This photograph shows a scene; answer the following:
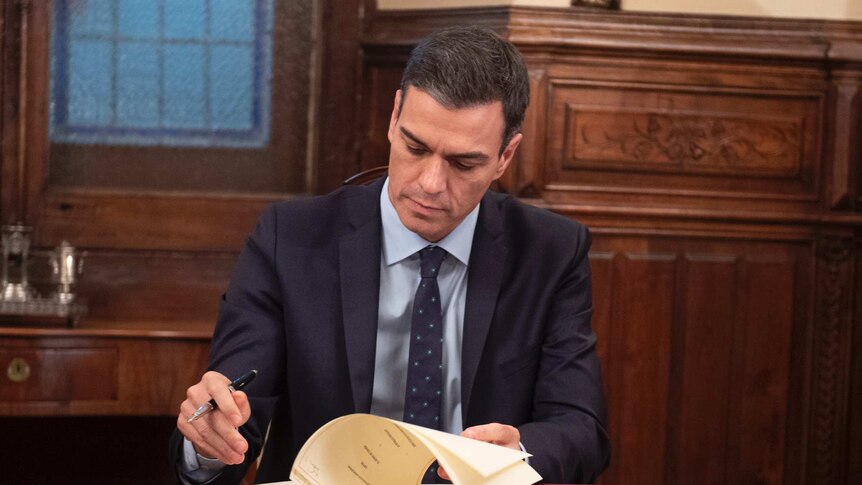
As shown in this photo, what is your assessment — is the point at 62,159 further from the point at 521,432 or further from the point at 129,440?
the point at 521,432

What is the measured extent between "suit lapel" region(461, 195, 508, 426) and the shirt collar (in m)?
0.02

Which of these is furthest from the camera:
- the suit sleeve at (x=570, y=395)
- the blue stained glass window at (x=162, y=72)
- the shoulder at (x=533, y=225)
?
the blue stained glass window at (x=162, y=72)

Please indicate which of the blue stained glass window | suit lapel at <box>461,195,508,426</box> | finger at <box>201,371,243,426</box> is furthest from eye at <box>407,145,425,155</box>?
the blue stained glass window

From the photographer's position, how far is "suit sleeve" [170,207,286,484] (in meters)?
2.00

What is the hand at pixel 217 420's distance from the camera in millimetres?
1645

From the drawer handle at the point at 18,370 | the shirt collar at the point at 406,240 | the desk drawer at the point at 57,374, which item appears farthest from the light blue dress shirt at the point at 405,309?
the drawer handle at the point at 18,370

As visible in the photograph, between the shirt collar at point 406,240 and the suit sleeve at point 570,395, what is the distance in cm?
21

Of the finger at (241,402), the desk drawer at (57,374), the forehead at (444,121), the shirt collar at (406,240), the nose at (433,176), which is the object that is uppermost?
the forehead at (444,121)

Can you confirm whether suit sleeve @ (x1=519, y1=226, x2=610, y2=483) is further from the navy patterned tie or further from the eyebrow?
the eyebrow

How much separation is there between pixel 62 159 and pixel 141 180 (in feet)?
0.84

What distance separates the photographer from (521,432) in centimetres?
195

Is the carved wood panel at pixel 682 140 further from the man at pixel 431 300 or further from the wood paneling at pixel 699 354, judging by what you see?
the man at pixel 431 300

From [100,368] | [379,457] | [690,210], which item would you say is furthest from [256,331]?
[690,210]

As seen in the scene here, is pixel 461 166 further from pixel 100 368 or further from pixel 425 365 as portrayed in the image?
pixel 100 368
